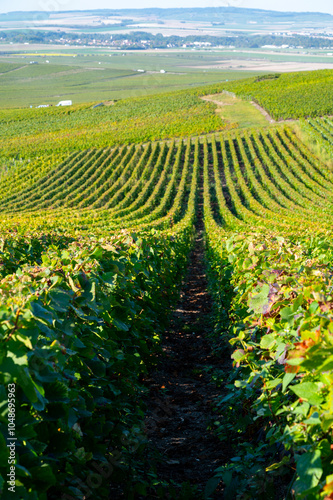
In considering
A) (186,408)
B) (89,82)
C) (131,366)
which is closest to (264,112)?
(186,408)

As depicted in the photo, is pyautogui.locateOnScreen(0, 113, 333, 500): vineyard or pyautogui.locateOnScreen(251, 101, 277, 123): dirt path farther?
pyautogui.locateOnScreen(251, 101, 277, 123): dirt path

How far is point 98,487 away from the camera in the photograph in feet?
9.05

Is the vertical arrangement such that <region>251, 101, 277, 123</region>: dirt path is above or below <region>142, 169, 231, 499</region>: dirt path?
above

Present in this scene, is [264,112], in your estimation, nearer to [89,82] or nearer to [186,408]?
[186,408]

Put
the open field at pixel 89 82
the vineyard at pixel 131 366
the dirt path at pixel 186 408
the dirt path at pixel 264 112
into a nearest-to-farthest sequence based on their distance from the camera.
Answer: the vineyard at pixel 131 366
the dirt path at pixel 186 408
the dirt path at pixel 264 112
the open field at pixel 89 82

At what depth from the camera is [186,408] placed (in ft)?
16.9

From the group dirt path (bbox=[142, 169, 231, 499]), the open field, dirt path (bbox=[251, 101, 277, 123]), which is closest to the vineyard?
dirt path (bbox=[142, 169, 231, 499])

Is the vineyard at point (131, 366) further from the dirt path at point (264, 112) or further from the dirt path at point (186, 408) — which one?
the dirt path at point (264, 112)

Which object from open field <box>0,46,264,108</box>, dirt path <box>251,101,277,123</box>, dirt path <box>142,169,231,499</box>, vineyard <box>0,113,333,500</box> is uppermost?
open field <box>0,46,264,108</box>

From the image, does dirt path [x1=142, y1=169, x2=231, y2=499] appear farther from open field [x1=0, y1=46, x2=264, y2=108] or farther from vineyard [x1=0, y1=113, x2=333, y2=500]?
open field [x1=0, y1=46, x2=264, y2=108]

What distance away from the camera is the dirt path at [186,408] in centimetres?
390

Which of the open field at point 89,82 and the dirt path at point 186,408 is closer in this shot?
the dirt path at point 186,408

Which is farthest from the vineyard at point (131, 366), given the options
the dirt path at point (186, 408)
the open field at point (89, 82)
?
the open field at point (89, 82)

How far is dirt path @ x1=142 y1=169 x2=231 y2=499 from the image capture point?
3900 millimetres
